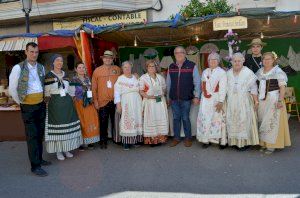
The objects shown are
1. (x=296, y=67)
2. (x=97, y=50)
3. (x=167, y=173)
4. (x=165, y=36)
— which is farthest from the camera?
(x=296, y=67)

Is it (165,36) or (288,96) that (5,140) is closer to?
(165,36)

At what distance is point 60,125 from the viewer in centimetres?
548

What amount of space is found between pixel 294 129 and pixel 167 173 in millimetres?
3672

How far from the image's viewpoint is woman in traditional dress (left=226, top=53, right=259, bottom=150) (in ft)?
18.0

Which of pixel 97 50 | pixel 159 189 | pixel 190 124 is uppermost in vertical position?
pixel 97 50

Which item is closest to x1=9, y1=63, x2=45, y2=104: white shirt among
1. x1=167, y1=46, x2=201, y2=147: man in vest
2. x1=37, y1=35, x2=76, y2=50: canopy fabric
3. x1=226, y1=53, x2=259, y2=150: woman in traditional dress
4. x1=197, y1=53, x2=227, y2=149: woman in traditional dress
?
x1=37, y1=35, x2=76, y2=50: canopy fabric

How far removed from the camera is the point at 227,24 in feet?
18.7

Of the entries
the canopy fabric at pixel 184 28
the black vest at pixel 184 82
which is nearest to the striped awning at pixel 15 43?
the canopy fabric at pixel 184 28


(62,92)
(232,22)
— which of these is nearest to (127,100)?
(62,92)

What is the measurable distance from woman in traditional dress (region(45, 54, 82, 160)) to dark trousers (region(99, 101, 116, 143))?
0.67m

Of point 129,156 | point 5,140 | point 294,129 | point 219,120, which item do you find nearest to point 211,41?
point 294,129

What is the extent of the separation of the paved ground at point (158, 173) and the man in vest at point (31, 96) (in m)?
0.38

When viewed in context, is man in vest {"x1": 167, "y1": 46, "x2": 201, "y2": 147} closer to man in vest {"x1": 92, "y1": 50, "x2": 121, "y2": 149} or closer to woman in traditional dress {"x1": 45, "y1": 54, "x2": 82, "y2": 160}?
man in vest {"x1": 92, "y1": 50, "x2": 121, "y2": 149}

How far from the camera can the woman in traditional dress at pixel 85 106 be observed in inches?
233
